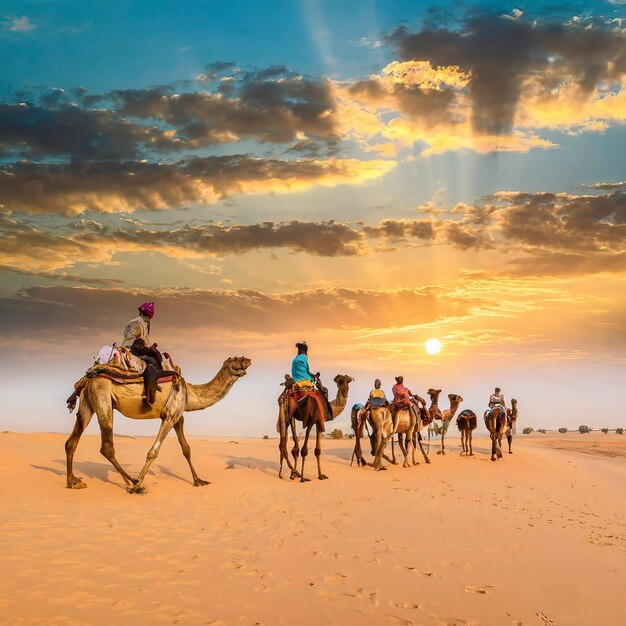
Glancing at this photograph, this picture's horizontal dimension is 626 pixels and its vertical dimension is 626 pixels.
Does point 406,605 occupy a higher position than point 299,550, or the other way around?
point 299,550

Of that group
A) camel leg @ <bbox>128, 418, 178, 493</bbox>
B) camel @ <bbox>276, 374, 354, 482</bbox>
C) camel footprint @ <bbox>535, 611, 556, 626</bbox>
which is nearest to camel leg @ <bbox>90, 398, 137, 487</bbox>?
camel leg @ <bbox>128, 418, 178, 493</bbox>

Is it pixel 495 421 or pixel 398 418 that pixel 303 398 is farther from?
A: pixel 495 421

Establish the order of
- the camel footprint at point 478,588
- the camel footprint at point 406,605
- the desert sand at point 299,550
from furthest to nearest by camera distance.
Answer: the camel footprint at point 478,588
the camel footprint at point 406,605
the desert sand at point 299,550

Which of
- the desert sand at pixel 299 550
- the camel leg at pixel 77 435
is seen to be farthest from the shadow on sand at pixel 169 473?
the camel leg at pixel 77 435

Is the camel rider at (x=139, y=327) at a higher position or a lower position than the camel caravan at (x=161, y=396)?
higher

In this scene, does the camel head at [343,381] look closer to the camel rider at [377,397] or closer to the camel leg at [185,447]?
the camel rider at [377,397]

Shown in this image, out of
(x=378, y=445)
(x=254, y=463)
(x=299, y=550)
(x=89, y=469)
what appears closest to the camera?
(x=299, y=550)

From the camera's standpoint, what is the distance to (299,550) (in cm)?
1107

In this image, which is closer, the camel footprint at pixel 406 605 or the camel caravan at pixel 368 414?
the camel footprint at pixel 406 605

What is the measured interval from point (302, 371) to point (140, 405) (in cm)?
543

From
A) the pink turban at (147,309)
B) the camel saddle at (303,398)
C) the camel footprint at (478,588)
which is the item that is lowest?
the camel footprint at (478,588)

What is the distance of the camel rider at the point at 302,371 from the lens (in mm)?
19828

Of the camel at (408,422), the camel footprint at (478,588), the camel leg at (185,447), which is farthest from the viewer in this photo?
the camel at (408,422)

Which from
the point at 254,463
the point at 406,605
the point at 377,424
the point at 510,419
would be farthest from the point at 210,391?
the point at 510,419
